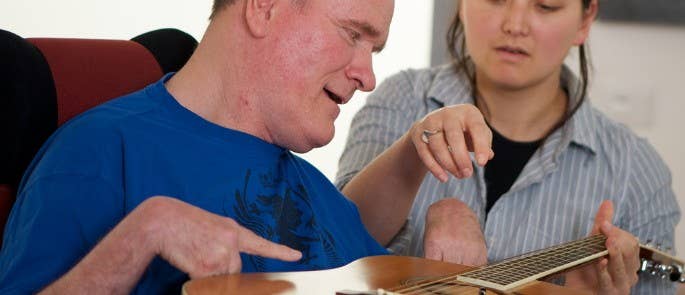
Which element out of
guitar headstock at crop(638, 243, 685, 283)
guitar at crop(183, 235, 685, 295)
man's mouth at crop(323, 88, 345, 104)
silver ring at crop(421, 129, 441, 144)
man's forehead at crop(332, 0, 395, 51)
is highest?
man's forehead at crop(332, 0, 395, 51)

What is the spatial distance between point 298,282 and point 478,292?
18cm

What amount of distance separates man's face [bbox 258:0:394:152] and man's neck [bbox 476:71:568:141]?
29.6 inches

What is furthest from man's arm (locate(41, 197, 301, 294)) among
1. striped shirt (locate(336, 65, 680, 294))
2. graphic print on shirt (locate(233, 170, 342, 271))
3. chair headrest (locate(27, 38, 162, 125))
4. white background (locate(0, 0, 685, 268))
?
white background (locate(0, 0, 685, 268))

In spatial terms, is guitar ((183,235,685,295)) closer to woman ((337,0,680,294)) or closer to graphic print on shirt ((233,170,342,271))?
graphic print on shirt ((233,170,342,271))

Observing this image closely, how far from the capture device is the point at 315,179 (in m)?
1.33

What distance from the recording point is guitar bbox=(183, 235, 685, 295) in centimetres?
86

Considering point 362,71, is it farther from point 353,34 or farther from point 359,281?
point 359,281

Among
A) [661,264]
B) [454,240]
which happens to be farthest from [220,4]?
[661,264]

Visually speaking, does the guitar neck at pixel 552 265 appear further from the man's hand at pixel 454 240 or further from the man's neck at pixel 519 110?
the man's neck at pixel 519 110

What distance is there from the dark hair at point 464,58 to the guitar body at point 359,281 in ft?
2.95

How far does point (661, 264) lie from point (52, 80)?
0.90 m

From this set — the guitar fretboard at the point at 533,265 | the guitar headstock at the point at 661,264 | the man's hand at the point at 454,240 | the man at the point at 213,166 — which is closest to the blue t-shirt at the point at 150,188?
the man at the point at 213,166

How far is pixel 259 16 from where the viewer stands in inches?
45.4

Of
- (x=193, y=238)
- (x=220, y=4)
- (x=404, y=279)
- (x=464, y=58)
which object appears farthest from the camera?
(x=464, y=58)
